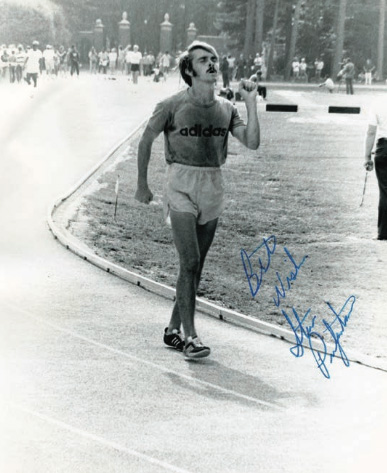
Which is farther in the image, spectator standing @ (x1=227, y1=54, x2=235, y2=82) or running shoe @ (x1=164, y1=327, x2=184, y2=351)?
spectator standing @ (x1=227, y1=54, x2=235, y2=82)

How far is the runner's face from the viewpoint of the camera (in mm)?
6582

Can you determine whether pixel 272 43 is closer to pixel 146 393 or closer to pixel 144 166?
pixel 144 166

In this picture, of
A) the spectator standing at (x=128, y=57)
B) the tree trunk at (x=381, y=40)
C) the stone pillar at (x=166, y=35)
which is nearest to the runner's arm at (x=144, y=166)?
the stone pillar at (x=166, y=35)

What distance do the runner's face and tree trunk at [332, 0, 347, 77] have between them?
1182 cm

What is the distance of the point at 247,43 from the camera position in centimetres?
1938

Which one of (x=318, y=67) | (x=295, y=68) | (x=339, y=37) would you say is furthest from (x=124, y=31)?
(x=318, y=67)

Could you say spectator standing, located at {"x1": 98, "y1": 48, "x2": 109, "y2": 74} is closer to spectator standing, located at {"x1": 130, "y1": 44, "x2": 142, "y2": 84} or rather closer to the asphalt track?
spectator standing, located at {"x1": 130, "y1": 44, "x2": 142, "y2": 84}

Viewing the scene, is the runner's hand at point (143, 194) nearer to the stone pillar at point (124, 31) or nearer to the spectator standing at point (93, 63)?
the stone pillar at point (124, 31)

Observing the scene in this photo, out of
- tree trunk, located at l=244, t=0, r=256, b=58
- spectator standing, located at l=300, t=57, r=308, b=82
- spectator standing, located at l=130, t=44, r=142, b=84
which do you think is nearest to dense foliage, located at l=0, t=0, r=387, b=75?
tree trunk, located at l=244, t=0, r=256, b=58

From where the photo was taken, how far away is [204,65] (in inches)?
260

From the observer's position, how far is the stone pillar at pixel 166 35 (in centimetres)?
1181

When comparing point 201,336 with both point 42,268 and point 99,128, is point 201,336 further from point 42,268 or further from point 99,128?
point 99,128

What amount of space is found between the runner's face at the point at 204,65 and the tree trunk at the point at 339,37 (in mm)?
11820

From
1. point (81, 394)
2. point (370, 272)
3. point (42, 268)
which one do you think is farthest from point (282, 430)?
point (370, 272)
